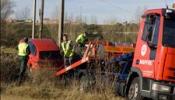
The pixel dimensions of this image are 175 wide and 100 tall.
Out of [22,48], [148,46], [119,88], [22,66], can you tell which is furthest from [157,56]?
[22,48]

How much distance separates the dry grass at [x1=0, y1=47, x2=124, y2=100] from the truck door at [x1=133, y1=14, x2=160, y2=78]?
7.36 ft

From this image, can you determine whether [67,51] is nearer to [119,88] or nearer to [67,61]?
[67,61]

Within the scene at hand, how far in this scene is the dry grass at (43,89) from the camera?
56.7 feet

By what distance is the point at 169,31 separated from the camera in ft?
46.9

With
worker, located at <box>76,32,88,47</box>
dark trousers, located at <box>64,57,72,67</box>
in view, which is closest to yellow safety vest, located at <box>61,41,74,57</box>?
dark trousers, located at <box>64,57,72,67</box>

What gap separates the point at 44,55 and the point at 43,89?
511 centimetres

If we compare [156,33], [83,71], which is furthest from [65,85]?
[156,33]

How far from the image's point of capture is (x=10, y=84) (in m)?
18.9

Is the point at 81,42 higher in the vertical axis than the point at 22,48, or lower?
higher

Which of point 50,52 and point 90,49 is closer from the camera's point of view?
point 90,49

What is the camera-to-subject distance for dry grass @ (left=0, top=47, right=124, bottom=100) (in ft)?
Result: 56.7

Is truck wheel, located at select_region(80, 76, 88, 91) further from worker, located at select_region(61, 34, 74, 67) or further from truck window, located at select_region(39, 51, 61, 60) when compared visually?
truck window, located at select_region(39, 51, 61, 60)

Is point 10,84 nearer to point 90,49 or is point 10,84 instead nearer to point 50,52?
point 90,49

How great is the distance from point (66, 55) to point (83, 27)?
25.1 m
